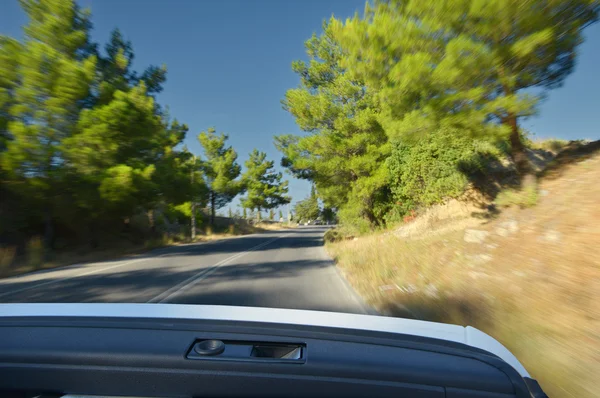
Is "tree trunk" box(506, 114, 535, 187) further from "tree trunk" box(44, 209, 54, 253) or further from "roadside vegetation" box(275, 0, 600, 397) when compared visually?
"tree trunk" box(44, 209, 54, 253)

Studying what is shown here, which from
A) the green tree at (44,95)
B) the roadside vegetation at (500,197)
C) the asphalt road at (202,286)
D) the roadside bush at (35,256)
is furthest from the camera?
the green tree at (44,95)

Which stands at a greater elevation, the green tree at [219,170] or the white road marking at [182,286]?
the green tree at [219,170]

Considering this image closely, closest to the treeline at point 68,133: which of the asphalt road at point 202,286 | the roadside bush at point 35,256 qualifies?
the roadside bush at point 35,256

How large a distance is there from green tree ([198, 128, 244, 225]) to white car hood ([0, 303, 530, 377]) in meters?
40.7

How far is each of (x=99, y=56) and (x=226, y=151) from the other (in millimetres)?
24991

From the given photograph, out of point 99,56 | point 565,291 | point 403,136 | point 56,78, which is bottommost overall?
point 565,291

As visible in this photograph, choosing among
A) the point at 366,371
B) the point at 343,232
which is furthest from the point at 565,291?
the point at 343,232

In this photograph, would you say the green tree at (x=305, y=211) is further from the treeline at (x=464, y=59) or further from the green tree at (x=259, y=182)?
the treeline at (x=464, y=59)

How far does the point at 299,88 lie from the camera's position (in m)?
22.8

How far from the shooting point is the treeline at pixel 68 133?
1672 centimetres

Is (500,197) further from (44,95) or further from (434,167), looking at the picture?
(44,95)

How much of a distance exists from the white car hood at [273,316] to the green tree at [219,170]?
40741mm

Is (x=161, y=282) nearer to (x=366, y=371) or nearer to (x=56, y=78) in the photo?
(x=366, y=371)

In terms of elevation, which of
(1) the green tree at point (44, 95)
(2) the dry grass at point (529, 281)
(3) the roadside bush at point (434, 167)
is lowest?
(2) the dry grass at point (529, 281)
